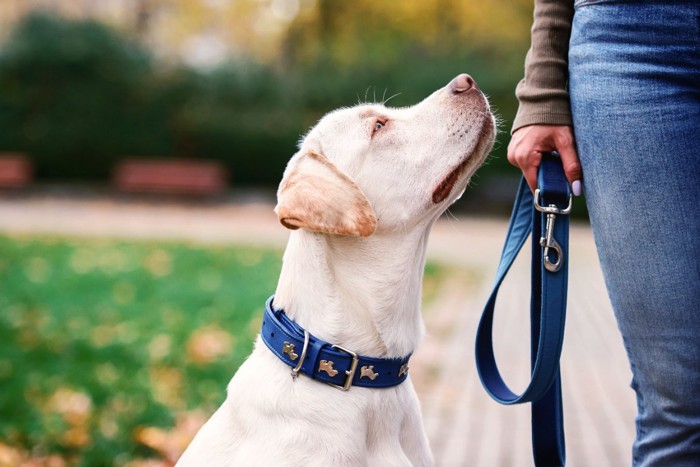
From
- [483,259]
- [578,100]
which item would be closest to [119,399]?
[578,100]

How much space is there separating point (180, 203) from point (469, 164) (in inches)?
677

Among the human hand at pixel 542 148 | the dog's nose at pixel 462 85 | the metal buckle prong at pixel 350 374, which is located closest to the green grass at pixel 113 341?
the metal buckle prong at pixel 350 374

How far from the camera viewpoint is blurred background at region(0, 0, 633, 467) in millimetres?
5070

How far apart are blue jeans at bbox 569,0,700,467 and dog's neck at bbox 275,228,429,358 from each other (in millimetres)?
694

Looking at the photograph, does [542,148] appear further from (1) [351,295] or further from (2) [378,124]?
(1) [351,295]

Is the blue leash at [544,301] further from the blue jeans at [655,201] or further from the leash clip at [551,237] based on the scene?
the blue jeans at [655,201]

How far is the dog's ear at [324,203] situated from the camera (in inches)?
96.0

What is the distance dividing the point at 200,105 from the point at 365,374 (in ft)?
62.5

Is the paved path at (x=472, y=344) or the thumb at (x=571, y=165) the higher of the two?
the thumb at (x=571, y=165)

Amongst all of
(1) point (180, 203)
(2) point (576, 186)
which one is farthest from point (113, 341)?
(1) point (180, 203)

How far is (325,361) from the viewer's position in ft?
8.24

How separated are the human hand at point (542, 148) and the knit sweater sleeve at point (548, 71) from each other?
0.02 m

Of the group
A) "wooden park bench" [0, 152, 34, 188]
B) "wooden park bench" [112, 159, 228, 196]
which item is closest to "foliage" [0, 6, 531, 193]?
"wooden park bench" [0, 152, 34, 188]

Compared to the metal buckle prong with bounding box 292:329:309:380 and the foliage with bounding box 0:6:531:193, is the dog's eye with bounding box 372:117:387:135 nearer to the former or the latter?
the metal buckle prong with bounding box 292:329:309:380
